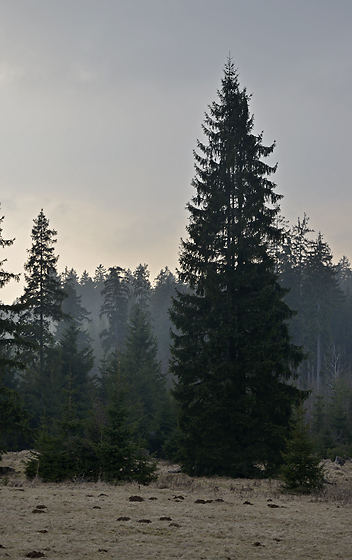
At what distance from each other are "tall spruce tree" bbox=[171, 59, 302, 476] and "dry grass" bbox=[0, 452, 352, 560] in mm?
5817

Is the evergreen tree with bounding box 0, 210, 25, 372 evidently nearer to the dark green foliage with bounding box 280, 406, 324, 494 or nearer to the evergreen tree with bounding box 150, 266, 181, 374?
the dark green foliage with bounding box 280, 406, 324, 494

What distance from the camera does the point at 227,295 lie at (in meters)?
21.3

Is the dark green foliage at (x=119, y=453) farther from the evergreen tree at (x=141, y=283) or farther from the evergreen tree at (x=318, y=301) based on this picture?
the evergreen tree at (x=141, y=283)

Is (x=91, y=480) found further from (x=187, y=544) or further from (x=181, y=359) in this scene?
(x=187, y=544)

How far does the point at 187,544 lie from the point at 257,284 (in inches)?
571

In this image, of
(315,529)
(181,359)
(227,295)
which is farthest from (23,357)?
(315,529)

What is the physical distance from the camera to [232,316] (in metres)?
20.8

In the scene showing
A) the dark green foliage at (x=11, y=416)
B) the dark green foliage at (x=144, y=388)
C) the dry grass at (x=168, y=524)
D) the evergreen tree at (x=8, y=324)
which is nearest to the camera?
the dry grass at (x=168, y=524)

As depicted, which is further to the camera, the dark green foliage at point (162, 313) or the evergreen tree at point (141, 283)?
the dark green foliage at point (162, 313)

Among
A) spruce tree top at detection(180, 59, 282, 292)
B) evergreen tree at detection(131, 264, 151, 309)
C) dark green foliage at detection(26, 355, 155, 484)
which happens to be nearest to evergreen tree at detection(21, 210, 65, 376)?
spruce tree top at detection(180, 59, 282, 292)

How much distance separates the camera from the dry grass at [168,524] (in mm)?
7855

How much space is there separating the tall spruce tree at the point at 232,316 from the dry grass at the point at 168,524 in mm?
5817

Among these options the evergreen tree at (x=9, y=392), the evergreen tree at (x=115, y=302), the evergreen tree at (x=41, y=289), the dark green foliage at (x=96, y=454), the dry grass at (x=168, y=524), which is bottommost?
the dry grass at (x=168, y=524)

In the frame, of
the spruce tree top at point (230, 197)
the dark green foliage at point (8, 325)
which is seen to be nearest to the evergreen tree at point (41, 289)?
the dark green foliage at point (8, 325)
